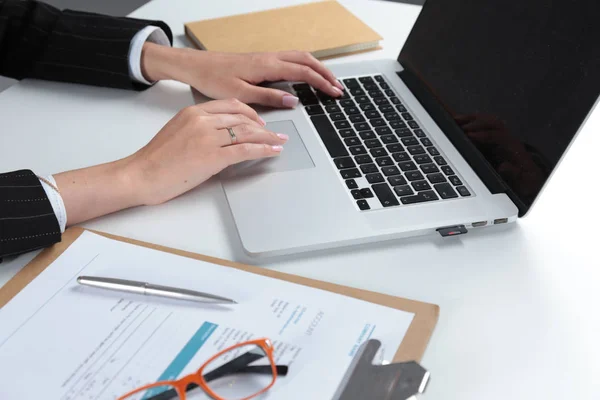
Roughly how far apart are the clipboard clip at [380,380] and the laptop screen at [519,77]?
11.3 inches

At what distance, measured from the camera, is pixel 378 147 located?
2.69 ft

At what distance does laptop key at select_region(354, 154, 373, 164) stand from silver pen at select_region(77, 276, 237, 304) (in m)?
0.29

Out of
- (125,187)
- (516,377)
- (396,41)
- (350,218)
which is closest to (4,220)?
(125,187)

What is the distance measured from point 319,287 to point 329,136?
0.31 m

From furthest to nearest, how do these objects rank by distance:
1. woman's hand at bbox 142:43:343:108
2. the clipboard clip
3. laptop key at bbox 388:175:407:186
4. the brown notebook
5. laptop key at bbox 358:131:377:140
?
1. the brown notebook
2. woman's hand at bbox 142:43:343:108
3. laptop key at bbox 358:131:377:140
4. laptop key at bbox 388:175:407:186
5. the clipboard clip

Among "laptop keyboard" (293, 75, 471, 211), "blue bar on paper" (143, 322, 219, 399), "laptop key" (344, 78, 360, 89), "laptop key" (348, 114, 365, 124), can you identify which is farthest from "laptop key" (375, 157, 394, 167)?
"blue bar on paper" (143, 322, 219, 399)

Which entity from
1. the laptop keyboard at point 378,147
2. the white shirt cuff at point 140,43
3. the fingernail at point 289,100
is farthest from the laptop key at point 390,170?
the white shirt cuff at point 140,43

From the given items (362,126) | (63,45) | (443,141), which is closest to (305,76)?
(362,126)

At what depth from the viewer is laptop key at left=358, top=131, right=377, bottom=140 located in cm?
84

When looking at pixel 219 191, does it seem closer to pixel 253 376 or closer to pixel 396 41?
pixel 253 376

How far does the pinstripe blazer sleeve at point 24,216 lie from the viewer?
64cm

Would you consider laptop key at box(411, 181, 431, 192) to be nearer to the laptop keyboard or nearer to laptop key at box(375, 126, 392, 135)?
the laptop keyboard

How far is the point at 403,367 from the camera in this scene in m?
0.50

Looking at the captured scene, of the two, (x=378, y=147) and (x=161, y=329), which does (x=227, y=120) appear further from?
(x=161, y=329)
